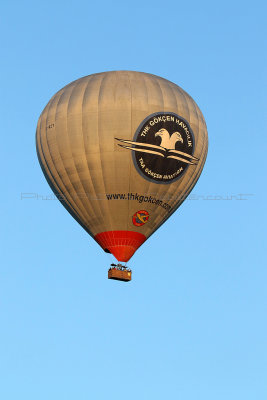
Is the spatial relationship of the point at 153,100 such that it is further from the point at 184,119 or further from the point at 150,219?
the point at 150,219

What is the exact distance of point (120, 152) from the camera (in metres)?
57.8

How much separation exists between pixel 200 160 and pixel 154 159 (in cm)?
348

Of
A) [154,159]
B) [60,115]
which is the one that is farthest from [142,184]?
[60,115]

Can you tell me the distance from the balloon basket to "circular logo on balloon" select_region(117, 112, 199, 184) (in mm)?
4920

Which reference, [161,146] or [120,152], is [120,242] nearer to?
[120,152]

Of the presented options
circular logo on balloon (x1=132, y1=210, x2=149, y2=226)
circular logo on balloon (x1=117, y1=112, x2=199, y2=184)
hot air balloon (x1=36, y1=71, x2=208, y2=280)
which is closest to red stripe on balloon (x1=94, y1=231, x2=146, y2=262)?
hot air balloon (x1=36, y1=71, x2=208, y2=280)

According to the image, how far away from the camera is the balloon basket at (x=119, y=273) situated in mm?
58969

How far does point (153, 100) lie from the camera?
58625 millimetres

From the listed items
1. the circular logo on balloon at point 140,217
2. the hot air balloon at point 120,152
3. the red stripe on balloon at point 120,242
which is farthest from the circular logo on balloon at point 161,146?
the red stripe on balloon at point 120,242

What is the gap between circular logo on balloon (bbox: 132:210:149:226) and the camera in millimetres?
58875

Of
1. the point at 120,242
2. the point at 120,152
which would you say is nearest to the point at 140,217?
the point at 120,242

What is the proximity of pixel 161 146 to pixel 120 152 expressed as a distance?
2158 mm

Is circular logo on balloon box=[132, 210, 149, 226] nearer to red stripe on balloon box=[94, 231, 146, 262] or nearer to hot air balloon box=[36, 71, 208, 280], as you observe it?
hot air balloon box=[36, 71, 208, 280]

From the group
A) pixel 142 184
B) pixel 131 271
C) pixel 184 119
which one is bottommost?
pixel 131 271
